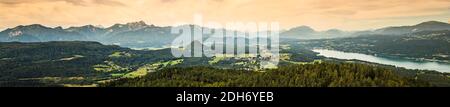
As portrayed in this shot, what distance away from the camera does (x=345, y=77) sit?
94625mm
